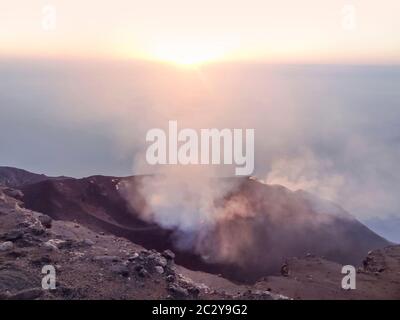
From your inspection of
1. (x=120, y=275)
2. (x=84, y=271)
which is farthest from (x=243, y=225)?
(x=84, y=271)

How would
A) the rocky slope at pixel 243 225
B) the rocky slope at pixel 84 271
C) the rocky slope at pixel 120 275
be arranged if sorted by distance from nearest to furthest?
1. the rocky slope at pixel 84 271
2. the rocky slope at pixel 120 275
3. the rocky slope at pixel 243 225

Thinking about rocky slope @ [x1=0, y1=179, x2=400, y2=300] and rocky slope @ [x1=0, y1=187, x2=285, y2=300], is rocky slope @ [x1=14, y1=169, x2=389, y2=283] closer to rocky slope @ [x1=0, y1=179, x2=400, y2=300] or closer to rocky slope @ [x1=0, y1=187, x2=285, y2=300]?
rocky slope @ [x1=0, y1=179, x2=400, y2=300]

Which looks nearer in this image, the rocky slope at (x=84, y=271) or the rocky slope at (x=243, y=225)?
the rocky slope at (x=84, y=271)

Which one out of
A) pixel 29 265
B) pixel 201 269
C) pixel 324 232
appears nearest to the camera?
pixel 29 265

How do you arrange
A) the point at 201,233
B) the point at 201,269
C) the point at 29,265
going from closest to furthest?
the point at 29,265 < the point at 201,269 < the point at 201,233

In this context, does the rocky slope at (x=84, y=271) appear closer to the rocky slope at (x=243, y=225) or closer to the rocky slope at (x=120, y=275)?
the rocky slope at (x=120, y=275)

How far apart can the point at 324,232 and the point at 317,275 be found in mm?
9286

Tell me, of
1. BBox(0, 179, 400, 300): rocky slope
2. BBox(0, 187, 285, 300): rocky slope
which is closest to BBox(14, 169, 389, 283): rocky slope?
BBox(0, 179, 400, 300): rocky slope

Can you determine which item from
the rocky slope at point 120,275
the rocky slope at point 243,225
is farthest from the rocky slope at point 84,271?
the rocky slope at point 243,225

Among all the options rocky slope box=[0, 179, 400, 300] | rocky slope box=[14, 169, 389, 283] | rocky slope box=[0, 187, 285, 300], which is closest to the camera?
rocky slope box=[0, 187, 285, 300]
